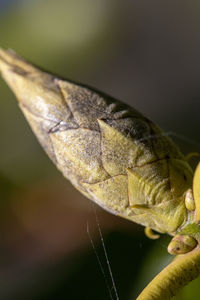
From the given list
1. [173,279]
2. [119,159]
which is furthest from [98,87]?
[173,279]

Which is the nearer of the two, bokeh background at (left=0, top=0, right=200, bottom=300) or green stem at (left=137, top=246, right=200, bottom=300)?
green stem at (left=137, top=246, right=200, bottom=300)

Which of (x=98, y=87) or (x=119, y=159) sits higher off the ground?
(x=119, y=159)

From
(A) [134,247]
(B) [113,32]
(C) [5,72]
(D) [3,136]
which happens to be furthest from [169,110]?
(C) [5,72]

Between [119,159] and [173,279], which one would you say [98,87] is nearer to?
[119,159]

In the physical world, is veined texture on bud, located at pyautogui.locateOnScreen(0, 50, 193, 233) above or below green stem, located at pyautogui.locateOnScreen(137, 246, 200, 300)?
above

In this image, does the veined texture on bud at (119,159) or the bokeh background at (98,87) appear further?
the bokeh background at (98,87)

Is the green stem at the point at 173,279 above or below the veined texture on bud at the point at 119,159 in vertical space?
below
